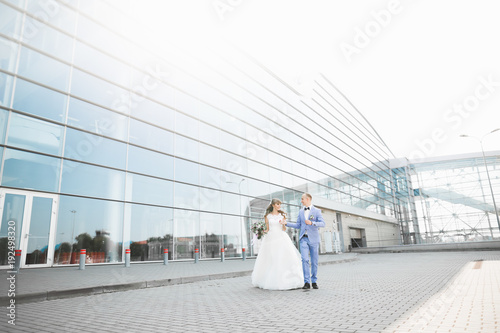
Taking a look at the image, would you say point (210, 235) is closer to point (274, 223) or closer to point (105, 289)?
point (105, 289)

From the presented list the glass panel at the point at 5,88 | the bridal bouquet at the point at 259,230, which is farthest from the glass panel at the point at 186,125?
the bridal bouquet at the point at 259,230

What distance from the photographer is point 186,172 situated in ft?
58.4

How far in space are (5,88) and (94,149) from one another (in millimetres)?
3752

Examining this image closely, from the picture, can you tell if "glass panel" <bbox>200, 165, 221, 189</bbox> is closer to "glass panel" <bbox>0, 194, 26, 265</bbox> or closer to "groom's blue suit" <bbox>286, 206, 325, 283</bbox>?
"glass panel" <bbox>0, 194, 26, 265</bbox>

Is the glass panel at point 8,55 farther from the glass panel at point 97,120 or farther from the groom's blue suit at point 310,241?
the groom's blue suit at point 310,241

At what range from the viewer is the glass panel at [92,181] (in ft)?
40.9

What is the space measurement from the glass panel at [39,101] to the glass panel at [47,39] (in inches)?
74.1

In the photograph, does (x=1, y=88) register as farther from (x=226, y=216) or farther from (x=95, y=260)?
(x=226, y=216)

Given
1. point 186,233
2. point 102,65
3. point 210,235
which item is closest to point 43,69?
point 102,65

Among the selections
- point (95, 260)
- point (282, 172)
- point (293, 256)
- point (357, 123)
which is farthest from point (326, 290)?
point (357, 123)

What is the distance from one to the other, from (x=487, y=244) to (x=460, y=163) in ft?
91.1

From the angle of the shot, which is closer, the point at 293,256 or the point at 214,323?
the point at 214,323

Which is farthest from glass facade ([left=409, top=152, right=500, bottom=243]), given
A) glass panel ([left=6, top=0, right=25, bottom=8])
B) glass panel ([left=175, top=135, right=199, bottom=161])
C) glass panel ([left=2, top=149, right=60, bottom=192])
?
glass panel ([left=6, top=0, right=25, bottom=8])

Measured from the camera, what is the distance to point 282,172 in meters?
26.0
